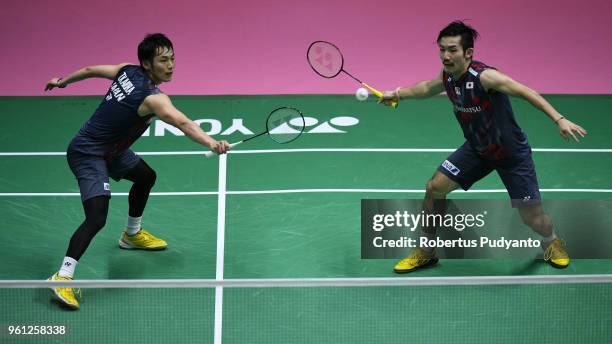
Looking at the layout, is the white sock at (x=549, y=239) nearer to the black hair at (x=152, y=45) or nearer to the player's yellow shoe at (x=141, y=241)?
the player's yellow shoe at (x=141, y=241)

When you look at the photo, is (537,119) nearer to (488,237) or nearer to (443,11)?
(443,11)

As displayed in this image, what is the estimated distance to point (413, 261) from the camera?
292 inches

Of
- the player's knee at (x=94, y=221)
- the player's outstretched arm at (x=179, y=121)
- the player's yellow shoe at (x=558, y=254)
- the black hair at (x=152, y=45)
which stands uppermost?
the black hair at (x=152, y=45)

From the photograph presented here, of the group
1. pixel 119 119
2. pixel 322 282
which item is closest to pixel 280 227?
pixel 119 119

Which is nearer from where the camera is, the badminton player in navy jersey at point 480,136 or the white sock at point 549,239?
the badminton player in navy jersey at point 480,136

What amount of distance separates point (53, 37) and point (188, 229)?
401 cm

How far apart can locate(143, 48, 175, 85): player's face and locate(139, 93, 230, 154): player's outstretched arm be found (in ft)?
0.74

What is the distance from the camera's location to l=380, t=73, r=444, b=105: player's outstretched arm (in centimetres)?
723

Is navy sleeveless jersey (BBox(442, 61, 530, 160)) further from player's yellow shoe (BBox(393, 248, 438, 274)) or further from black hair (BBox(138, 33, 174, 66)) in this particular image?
black hair (BBox(138, 33, 174, 66))

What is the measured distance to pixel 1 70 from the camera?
10594 mm

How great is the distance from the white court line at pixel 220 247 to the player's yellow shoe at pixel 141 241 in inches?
17.4

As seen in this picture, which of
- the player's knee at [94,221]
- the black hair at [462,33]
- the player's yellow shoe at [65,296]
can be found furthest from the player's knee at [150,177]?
the black hair at [462,33]

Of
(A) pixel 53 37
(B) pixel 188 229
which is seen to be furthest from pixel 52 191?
(A) pixel 53 37

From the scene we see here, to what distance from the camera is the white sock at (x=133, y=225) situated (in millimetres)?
7590
